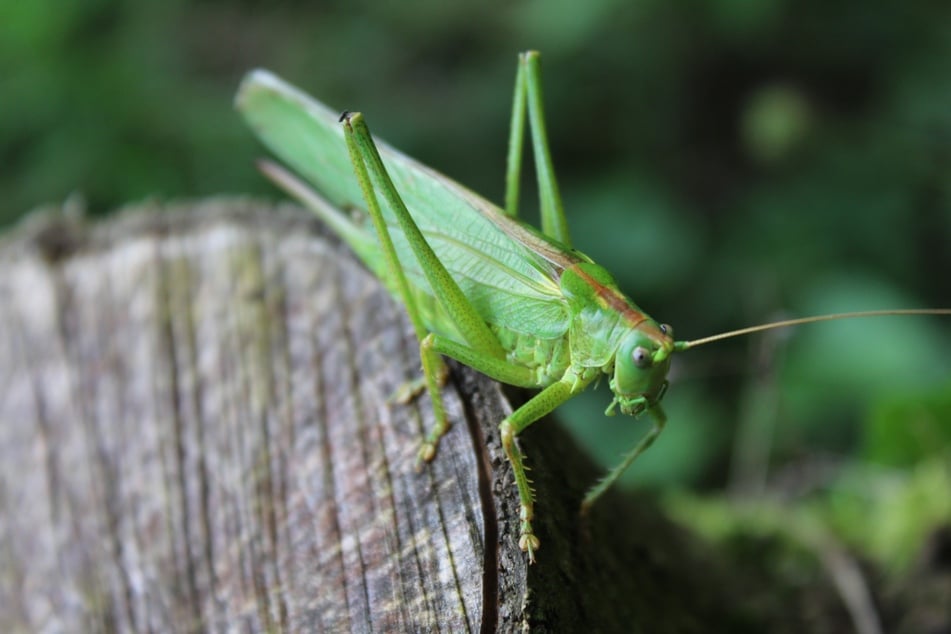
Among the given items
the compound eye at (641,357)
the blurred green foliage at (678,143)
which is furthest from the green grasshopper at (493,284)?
the blurred green foliage at (678,143)

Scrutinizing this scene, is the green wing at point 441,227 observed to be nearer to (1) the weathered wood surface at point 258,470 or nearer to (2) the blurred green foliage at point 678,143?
(1) the weathered wood surface at point 258,470

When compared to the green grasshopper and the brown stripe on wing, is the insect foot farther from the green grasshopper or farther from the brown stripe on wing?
the brown stripe on wing

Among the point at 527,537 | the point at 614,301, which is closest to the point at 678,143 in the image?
the point at 614,301

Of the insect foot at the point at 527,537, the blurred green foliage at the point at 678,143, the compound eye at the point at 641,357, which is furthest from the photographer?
the blurred green foliage at the point at 678,143

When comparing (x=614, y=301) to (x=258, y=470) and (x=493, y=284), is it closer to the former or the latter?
(x=493, y=284)

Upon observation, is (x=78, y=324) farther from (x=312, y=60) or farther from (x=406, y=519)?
(x=312, y=60)

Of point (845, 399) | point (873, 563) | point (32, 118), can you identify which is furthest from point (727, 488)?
point (32, 118)
